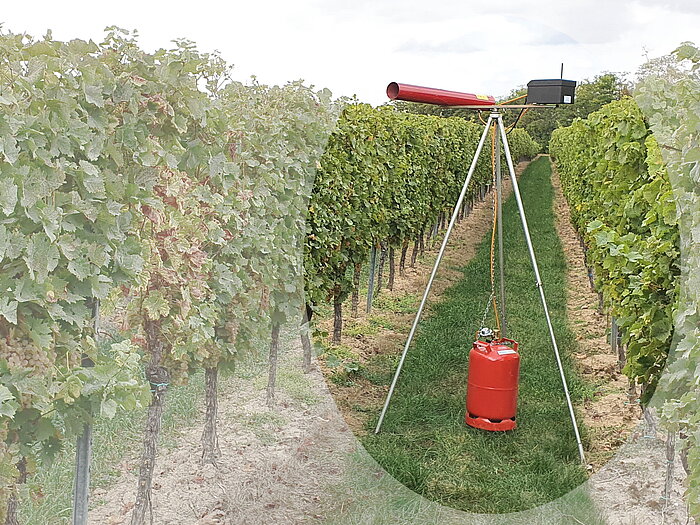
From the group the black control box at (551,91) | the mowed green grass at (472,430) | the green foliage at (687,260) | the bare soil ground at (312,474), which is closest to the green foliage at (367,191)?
the bare soil ground at (312,474)

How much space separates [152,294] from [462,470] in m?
2.11

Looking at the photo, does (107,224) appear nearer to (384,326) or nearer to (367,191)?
(367,191)

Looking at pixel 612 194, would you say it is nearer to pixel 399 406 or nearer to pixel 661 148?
pixel 661 148

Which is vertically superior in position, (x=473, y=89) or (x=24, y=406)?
(x=473, y=89)

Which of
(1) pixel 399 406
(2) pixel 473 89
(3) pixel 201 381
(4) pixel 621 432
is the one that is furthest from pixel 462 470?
(2) pixel 473 89

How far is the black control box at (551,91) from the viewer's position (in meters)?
4.07

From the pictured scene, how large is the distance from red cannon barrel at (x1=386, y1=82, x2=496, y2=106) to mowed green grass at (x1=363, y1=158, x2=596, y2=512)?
2.12 m

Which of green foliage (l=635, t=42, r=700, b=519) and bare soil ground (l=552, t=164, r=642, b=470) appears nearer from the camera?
green foliage (l=635, t=42, r=700, b=519)

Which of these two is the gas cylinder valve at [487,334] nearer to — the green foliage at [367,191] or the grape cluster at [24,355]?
the green foliage at [367,191]

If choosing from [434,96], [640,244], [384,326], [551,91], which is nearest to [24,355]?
[434,96]

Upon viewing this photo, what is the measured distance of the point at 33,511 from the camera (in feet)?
11.0

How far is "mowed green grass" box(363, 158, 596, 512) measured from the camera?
13.3ft

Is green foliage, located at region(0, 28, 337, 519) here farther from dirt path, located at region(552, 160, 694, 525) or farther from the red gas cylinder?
dirt path, located at region(552, 160, 694, 525)

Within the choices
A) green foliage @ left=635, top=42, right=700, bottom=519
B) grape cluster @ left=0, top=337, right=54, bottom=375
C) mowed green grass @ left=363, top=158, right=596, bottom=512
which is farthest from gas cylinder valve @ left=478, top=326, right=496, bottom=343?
grape cluster @ left=0, top=337, right=54, bottom=375
